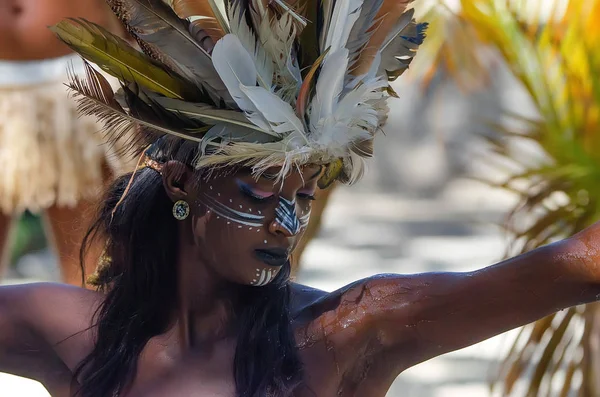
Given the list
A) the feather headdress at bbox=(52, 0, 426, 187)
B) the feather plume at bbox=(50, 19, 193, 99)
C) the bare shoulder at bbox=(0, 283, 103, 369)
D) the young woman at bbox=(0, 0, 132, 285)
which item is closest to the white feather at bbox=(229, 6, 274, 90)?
the feather headdress at bbox=(52, 0, 426, 187)

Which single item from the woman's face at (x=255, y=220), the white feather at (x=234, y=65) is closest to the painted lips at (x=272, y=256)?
the woman's face at (x=255, y=220)

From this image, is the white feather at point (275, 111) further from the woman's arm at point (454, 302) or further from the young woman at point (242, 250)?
the woman's arm at point (454, 302)

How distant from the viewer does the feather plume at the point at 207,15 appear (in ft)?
5.28

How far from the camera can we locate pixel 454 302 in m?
1.58

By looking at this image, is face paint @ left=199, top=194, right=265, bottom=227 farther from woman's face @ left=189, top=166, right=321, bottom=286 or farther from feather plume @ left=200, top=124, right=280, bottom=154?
feather plume @ left=200, top=124, right=280, bottom=154

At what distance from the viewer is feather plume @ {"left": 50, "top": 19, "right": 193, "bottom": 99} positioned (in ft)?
5.17

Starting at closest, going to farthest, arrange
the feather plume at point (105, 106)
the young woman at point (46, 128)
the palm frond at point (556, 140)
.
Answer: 1. the feather plume at point (105, 106)
2. the palm frond at point (556, 140)
3. the young woman at point (46, 128)

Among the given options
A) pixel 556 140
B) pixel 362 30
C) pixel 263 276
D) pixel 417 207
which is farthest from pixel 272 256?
pixel 417 207

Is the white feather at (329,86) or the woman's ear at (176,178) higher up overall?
the white feather at (329,86)

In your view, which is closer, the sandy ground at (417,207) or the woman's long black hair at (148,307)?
the woman's long black hair at (148,307)

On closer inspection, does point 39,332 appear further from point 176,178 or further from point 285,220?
point 285,220

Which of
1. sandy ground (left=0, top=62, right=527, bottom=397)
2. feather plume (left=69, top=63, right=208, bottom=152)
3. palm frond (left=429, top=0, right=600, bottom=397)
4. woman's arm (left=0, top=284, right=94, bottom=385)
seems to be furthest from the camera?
sandy ground (left=0, top=62, right=527, bottom=397)

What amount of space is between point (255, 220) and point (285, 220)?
5cm

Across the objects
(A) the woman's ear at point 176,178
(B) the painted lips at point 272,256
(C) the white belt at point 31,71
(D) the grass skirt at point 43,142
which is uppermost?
(A) the woman's ear at point 176,178
